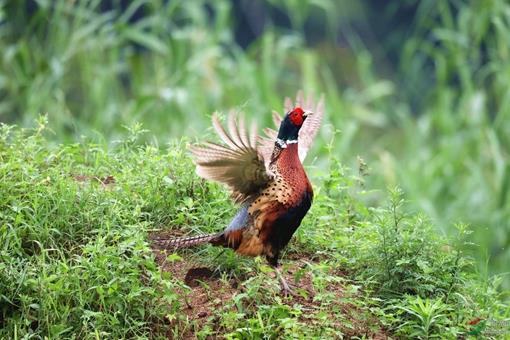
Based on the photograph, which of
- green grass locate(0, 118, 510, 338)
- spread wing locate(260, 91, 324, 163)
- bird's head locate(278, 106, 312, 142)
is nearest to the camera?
green grass locate(0, 118, 510, 338)

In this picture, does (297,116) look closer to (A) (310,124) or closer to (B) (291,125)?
(B) (291,125)

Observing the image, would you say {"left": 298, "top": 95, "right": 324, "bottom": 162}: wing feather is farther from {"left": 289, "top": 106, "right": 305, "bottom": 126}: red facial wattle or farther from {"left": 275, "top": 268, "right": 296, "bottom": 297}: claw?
{"left": 275, "top": 268, "right": 296, "bottom": 297}: claw

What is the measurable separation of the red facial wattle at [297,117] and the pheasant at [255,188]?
5cm

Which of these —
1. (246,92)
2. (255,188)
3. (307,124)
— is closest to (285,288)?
(255,188)

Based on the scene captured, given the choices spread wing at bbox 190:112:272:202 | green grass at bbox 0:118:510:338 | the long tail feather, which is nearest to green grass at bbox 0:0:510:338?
green grass at bbox 0:118:510:338

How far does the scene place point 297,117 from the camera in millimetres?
4797

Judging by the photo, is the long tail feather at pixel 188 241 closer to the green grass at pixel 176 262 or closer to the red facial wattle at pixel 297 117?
the green grass at pixel 176 262

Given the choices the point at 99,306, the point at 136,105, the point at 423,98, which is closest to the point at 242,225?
the point at 99,306

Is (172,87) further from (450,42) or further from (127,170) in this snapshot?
(127,170)

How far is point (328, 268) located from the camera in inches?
183

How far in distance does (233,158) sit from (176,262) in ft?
1.94

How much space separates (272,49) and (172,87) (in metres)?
1.16

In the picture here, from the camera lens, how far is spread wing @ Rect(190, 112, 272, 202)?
14.5 ft

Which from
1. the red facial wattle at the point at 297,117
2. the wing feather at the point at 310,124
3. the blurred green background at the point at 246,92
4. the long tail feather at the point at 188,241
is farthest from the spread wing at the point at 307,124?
the blurred green background at the point at 246,92
